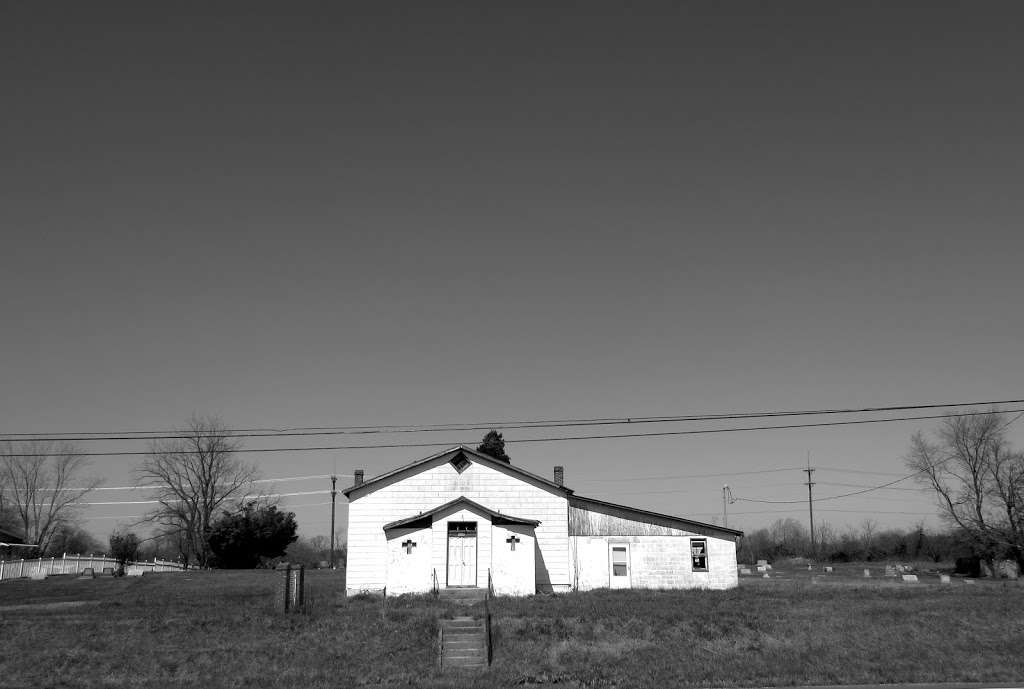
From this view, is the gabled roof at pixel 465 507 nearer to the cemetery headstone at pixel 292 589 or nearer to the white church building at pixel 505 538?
the white church building at pixel 505 538

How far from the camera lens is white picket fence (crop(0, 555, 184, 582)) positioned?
5300 centimetres

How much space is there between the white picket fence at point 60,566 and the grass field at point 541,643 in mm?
21363

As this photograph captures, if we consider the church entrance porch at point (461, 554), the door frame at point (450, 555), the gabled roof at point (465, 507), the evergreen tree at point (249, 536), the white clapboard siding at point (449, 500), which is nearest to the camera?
the door frame at point (450, 555)

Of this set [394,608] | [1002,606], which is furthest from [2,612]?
[1002,606]

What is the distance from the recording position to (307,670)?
985 inches

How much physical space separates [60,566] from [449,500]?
34425mm

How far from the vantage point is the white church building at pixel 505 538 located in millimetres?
37781

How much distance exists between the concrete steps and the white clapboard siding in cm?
1140

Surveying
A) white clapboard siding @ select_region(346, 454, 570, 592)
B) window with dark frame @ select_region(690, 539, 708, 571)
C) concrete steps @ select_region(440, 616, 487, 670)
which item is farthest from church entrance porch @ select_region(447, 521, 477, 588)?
window with dark frame @ select_region(690, 539, 708, 571)

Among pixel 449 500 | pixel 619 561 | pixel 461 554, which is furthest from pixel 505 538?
pixel 619 561

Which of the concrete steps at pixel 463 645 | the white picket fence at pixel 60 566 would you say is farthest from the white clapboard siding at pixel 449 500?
the white picket fence at pixel 60 566

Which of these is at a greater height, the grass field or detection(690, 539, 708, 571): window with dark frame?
detection(690, 539, 708, 571): window with dark frame

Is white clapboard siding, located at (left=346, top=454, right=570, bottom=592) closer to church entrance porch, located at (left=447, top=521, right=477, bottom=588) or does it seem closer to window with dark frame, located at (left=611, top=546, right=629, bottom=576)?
church entrance porch, located at (left=447, top=521, right=477, bottom=588)

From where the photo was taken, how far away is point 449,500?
40.1m
